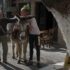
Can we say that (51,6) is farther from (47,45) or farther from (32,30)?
(47,45)

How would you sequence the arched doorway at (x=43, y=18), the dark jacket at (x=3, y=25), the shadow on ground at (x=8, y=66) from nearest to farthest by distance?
1. the shadow on ground at (x=8, y=66)
2. the dark jacket at (x=3, y=25)
3. the arched doorway at (x=43, y=18)

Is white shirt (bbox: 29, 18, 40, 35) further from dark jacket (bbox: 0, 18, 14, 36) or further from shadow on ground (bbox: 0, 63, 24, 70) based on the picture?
shadow on ground (bbox: 0, 63, 24, 70)

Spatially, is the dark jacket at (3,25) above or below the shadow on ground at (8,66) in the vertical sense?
above

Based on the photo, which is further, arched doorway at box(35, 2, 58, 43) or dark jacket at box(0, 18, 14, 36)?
arched doorway at box(35, 2, 58, 43)

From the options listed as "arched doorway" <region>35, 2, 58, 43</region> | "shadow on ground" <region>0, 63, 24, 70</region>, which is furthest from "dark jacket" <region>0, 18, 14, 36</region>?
"arched doorway" <region>35, 2, 58, 43</region>

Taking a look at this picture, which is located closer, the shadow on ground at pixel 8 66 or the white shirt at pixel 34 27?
the white shirt at pixel 34 27

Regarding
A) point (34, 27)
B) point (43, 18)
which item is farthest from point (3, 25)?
point (43, 18)

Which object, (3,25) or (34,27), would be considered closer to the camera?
(34,27)

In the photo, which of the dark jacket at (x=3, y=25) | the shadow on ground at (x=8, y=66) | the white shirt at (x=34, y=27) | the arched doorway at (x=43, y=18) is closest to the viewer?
the white shirt at (x=34, y=27)

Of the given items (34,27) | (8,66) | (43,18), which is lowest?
(8,66)

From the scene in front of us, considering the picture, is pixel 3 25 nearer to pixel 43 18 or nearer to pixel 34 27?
pixel 34 27

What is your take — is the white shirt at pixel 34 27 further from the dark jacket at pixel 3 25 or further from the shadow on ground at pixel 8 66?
the shadow on ground at pixel 8 66

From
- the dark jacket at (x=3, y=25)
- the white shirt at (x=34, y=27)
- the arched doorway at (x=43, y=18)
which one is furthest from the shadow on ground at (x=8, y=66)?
the arched doorway at (x=43, y=18)

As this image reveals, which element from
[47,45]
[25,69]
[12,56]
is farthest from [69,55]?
[47,45]
